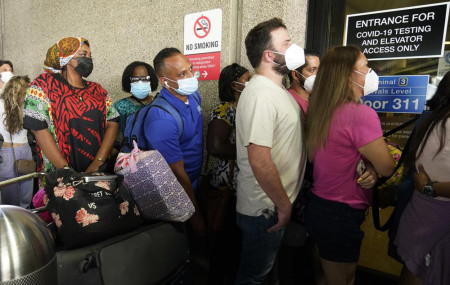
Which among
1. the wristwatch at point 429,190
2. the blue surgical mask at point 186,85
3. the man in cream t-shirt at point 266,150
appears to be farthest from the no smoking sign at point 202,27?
the wristwatch at point 429,190

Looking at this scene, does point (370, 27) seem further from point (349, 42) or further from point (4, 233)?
point (4, 233)

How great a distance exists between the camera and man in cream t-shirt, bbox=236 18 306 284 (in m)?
1.57

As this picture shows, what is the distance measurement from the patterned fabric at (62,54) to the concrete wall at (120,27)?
119 cm

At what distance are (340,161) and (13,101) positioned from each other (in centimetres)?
328

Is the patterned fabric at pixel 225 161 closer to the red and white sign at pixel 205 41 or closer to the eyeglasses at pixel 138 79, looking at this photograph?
the red and white sign at pixel 205 41

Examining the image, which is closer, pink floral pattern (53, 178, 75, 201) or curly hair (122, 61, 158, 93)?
pink floral pattern (53, 178, 75, 201)

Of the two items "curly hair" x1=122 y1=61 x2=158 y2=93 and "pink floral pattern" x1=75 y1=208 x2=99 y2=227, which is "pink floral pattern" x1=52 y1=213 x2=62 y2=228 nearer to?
"pink floral pattern" x1=75 y1=208 x2=99 y2=227

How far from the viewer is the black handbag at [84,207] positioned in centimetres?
129

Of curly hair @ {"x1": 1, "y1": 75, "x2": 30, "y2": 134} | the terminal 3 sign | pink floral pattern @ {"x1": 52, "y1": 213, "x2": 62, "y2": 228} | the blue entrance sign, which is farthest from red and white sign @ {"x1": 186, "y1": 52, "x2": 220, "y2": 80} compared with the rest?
pink floral pattern @ {"x1": 52, "y1": 213, "x2": 62, "y2": 228}

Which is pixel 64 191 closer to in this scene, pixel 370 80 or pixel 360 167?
pixel 360 167

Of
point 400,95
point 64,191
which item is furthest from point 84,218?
point 400,95

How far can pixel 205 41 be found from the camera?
9.86 ft

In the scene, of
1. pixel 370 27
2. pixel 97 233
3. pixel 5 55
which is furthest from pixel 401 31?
pixel 5 55

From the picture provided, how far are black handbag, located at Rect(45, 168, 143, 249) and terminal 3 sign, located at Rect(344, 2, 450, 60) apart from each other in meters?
2.18
